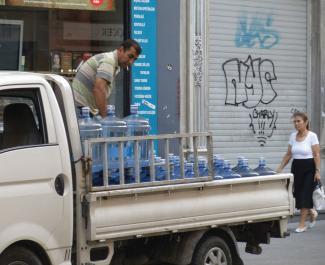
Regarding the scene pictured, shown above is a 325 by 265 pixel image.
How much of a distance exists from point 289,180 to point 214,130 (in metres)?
5.59

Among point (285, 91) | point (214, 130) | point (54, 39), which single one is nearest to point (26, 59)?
point (54, 39)

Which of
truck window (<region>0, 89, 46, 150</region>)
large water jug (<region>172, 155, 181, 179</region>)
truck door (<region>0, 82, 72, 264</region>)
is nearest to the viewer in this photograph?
truck door (<region>0, 82, 72, 264</region>)

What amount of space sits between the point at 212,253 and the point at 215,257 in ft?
0.20

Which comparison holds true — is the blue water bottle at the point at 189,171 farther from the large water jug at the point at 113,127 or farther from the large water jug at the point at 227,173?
the large water jug at the point at 113,127

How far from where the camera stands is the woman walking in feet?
39.2

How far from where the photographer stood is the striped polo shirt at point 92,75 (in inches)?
308

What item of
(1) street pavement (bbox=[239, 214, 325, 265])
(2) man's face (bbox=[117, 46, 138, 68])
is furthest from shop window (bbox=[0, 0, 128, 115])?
(2) man's face (bbox=[117, 46, 138, 68])

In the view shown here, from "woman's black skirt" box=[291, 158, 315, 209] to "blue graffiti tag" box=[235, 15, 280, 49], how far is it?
276 centimetres

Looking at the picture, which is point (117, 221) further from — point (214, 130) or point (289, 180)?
point (214, 130)

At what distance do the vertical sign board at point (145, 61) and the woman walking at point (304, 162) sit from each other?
7.27 feet

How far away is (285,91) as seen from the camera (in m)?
14.5

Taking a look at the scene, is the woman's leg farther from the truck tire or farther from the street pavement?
the truck tire

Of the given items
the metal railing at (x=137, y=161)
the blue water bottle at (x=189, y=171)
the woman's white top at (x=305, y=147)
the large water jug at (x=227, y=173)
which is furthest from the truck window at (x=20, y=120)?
the woman's white top at (x=305, y=147)

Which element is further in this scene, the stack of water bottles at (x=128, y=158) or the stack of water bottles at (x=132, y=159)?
the stack of water bottles at (x=132, y=159)
